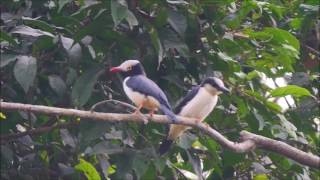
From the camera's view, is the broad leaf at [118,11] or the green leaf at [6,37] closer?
the broad leaf at [118,11]

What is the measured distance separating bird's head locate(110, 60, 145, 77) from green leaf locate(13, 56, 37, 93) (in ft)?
1.44

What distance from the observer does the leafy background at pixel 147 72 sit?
3814mm

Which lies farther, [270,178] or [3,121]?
[270,178]

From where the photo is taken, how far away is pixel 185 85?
14.2 ft

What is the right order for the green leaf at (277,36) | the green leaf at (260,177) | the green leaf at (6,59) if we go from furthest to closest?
the green leaf at (260,177)
the green leaf at (277,36)
the green leaf at (6,59)

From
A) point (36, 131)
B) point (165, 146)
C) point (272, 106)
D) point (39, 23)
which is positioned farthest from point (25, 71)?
point (272, 106)

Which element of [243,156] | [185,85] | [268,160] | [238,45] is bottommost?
[268,160]

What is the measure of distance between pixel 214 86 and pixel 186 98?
249 millimetres

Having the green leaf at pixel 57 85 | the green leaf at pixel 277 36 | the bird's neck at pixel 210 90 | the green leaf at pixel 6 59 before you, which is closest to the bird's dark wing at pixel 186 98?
the bird's neck at pixel 210 90

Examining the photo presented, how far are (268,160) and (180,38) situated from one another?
1.20 meters

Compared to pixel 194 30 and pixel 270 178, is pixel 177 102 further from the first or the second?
pixel 270 178

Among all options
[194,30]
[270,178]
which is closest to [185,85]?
[194,30]

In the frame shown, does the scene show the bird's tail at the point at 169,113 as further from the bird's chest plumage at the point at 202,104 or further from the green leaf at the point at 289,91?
the green leaf at the point at 289,91

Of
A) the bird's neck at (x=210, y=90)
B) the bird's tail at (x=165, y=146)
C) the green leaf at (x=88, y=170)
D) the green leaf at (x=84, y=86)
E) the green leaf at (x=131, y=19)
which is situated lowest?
the bird's tail at (x=165, y=146)
